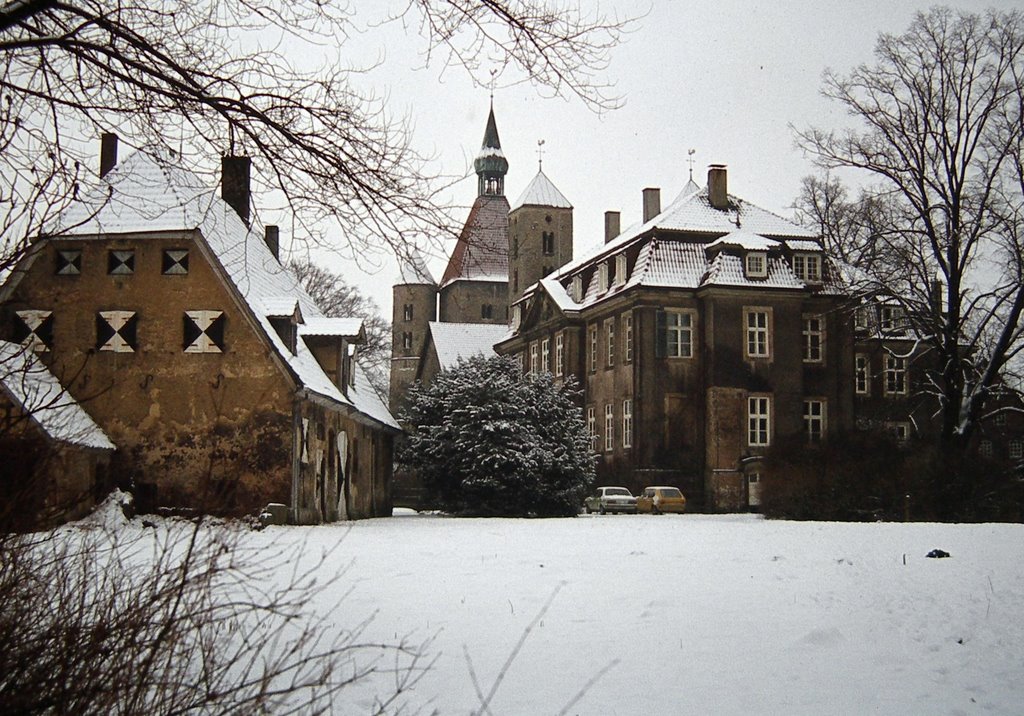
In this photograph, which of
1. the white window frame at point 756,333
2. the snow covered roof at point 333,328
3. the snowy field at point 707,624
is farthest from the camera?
the white window frame at point 756,333

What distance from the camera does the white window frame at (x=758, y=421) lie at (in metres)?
44.6

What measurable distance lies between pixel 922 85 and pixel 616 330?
16869mm

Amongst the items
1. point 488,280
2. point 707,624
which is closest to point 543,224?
point 488,280

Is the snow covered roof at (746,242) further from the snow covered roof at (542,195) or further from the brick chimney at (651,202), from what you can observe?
the snow covered roof at (542,195)

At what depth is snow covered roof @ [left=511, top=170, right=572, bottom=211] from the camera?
73938 mm

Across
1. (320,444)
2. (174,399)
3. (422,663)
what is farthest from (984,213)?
(422,663)

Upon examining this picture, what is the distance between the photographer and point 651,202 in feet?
197

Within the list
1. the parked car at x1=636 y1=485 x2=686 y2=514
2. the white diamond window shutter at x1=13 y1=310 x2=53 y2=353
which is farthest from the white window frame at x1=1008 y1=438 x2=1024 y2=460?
the white diamond window shutter at x1=13 y1=310 x2=53 y2=353

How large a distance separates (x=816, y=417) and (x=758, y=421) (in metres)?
2.66

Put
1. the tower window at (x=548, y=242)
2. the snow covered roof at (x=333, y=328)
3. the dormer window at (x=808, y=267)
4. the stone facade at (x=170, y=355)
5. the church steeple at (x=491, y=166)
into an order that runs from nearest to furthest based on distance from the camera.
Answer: the stone facade at (x=170, y=355), the snow covered roof at (x=333, y=328), the dormer window at (x=808, y=267), the tower window at (x=548, y=242), the church steeple at (x=491, y=166)

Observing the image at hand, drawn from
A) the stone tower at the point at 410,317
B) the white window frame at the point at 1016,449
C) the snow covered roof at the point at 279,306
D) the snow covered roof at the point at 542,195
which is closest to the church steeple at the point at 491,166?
the stone tower at the point at 410,317

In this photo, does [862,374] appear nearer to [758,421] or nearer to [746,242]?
[758,421]

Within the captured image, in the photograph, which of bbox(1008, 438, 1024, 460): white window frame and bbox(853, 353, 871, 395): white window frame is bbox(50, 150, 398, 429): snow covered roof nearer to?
bbox(853, 353, 871, 395): white window frame

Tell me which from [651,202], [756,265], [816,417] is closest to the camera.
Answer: [756,265]
